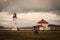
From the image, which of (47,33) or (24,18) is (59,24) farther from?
(24,18)

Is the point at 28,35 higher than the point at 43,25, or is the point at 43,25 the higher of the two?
the point at 43,25

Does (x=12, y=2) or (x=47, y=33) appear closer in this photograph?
(x=47, y=33)

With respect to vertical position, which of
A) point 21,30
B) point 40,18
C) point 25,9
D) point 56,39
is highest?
point 25,9

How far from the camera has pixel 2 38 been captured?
1.82 meters

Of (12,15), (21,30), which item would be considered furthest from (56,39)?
(12,15)

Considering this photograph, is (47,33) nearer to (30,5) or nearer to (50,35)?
(50,35)

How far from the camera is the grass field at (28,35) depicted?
1.77 meters

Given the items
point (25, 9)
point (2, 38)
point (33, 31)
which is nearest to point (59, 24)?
point (33, 31)

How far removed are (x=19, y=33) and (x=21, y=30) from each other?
0.05 metres

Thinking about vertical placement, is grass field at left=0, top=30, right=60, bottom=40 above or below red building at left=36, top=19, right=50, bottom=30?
below

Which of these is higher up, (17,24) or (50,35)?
(17,24)

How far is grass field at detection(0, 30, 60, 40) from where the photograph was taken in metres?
1.77

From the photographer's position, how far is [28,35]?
180cm

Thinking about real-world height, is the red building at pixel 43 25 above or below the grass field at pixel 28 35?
above
